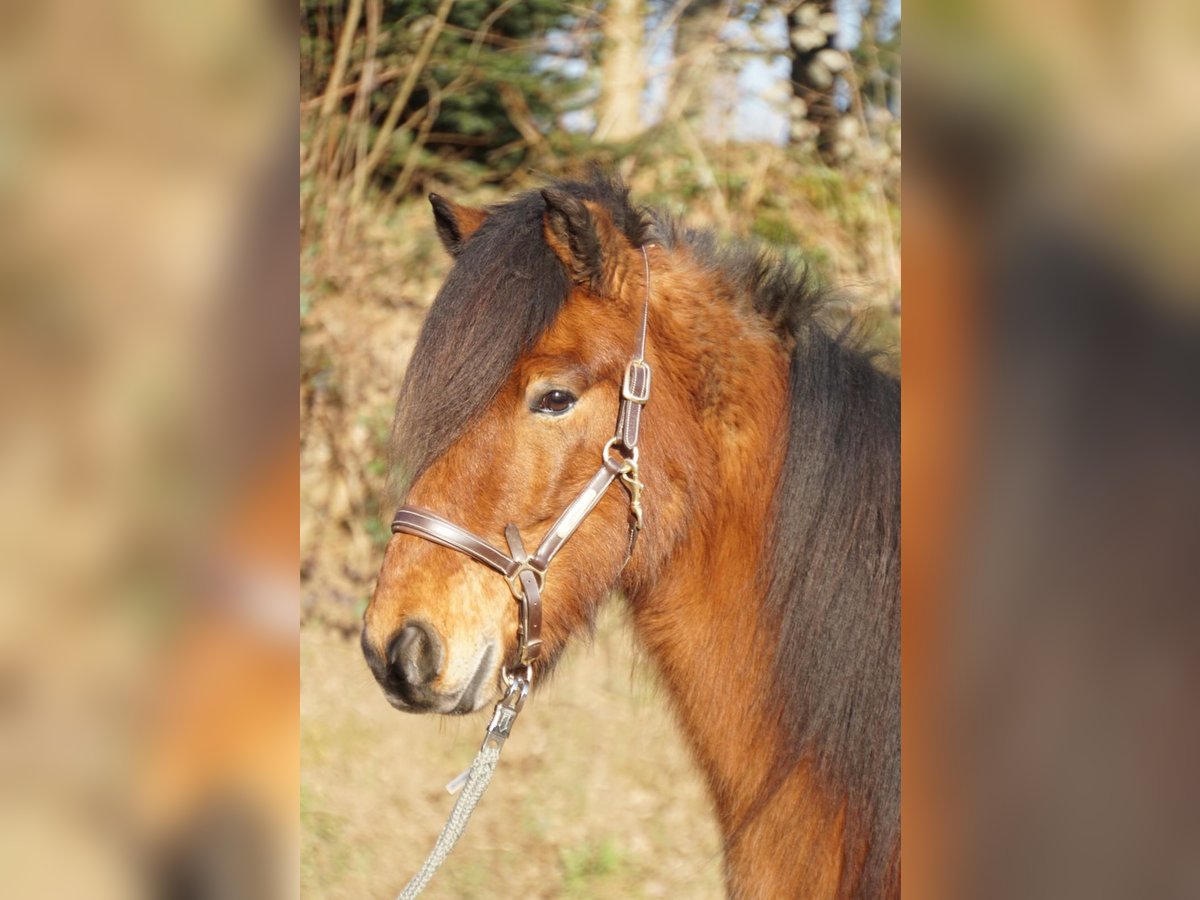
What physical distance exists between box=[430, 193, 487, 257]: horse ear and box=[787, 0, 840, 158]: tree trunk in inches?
87.4

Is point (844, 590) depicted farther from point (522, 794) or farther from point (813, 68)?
point (813, 68)

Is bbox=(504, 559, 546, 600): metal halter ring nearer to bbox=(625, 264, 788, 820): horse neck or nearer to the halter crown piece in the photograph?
the halter crown piece

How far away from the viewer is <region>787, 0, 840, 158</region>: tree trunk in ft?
11.7

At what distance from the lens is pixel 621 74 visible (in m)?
3.84

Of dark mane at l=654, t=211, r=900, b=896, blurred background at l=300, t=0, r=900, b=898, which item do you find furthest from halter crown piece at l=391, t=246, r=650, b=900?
blurred background at l=300, t=0, r=900, b=898

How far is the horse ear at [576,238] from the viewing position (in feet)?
5.58

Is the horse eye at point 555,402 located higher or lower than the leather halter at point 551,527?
higher

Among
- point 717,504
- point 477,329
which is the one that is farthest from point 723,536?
point 477,329

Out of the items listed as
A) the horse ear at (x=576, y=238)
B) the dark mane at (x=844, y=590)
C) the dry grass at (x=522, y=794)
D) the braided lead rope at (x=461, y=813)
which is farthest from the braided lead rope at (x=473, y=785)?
the dry grass at (x=522, y=794)
